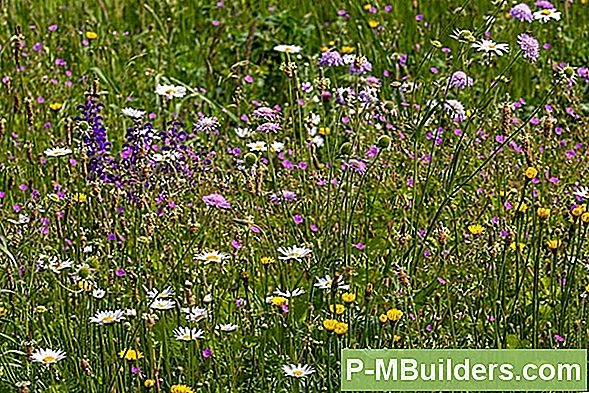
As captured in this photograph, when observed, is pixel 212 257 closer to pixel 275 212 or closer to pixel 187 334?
pixel 187 334

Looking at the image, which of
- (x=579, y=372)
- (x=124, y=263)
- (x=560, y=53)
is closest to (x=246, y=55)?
(x=560, y=53)

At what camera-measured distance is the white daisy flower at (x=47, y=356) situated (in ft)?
7.30

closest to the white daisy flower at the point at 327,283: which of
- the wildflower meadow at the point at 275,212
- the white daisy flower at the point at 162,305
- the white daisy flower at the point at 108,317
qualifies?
the wildflower meadow at the point at 275,212

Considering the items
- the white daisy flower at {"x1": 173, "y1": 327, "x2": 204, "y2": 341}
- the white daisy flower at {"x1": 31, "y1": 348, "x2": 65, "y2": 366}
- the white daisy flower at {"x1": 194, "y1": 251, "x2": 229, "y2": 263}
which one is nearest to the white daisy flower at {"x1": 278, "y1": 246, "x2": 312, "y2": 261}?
the white daisy flower at {"x1": 194, "y1": 251, "x2": 229, "y2": 263}

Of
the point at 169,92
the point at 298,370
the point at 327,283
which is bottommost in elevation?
the point at 298,370

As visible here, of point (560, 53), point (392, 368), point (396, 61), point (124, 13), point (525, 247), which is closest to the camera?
point (392, 368)

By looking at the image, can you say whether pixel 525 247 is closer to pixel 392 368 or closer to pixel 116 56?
pixel 392 368

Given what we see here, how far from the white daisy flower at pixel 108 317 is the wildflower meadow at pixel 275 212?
0.03 feet

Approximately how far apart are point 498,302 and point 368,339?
0.99 feet

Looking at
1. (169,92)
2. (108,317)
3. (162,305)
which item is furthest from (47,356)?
(169,92)

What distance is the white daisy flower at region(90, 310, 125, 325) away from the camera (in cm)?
223

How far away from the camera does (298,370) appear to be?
2182mm

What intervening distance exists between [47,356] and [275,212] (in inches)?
32.9

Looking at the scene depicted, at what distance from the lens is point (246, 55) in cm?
392
